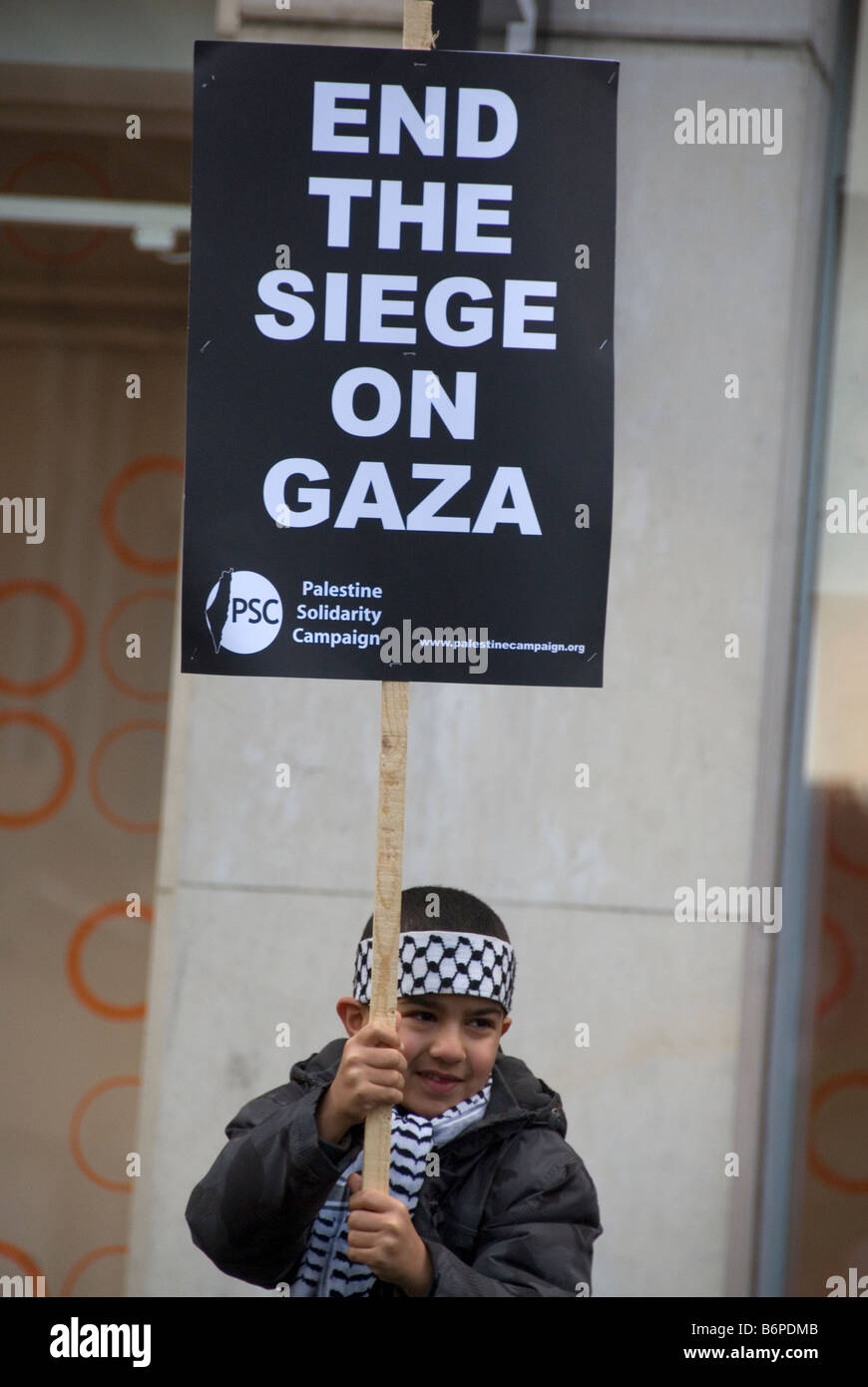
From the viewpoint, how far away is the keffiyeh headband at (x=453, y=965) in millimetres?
2906

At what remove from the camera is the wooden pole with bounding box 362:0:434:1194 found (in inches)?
108

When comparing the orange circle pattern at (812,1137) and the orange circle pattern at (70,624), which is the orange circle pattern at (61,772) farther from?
the orange circle pattern at (812,1137)

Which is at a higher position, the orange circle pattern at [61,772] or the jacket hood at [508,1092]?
the orange circle pattern at [61,772]

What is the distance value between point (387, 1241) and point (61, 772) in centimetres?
259

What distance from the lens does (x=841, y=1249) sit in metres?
4.79

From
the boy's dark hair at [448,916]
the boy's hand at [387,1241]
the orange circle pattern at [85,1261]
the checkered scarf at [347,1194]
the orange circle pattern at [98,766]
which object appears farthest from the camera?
the orange circle pattern at [98,766]

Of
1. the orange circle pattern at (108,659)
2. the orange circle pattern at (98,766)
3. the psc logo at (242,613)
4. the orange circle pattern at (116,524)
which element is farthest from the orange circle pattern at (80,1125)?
the psc logo at (242,613)

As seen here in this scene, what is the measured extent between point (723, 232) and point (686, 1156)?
2721 millimetres

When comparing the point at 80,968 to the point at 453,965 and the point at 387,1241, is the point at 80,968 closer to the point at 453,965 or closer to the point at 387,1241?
the point at 453,965

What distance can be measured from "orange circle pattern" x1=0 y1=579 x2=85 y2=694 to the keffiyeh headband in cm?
225

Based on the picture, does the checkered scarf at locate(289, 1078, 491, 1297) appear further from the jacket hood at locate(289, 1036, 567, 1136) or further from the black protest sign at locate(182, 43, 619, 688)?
the black protest sign at locate(182, 43, 619, 688)

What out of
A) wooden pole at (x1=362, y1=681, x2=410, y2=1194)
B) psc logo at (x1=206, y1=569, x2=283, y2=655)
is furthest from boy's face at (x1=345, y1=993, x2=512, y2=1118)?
psc logo at (x1=206, y1=569, x2=283, y2=655)

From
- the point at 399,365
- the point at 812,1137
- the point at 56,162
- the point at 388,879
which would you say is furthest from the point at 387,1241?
the point at 56,162

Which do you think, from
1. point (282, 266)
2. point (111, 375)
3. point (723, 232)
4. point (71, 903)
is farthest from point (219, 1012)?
point (723, 232)
